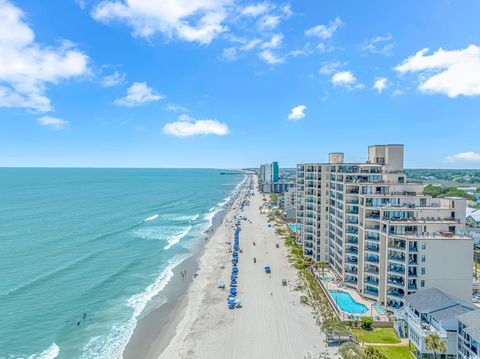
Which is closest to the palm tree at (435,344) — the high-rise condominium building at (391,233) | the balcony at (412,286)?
the balcony at (412,286)

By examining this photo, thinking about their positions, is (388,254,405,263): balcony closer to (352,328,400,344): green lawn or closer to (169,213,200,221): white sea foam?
(352,328,400,344): green lawn

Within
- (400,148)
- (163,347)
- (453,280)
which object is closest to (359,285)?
(453,280)

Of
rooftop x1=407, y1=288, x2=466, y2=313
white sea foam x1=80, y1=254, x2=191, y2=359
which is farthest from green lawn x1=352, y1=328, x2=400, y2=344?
white sea foam x1=80, y1=254, x2=191, y2=359

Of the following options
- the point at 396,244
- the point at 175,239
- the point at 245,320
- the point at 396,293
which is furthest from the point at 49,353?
the point at 175,239

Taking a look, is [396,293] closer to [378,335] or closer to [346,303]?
[346,303]

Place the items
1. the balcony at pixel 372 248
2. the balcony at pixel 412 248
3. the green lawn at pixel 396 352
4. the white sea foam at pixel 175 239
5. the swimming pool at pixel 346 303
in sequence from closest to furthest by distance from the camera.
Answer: the green lawn at pixel 396 352
the balcony at pixel 412 248
the swimming pool at pixel 346 303
the balcony at pixel 372 248
the white sea foam at pixel 175 239

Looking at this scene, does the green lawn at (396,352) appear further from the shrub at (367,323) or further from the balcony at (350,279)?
the balcony at (350,279)
